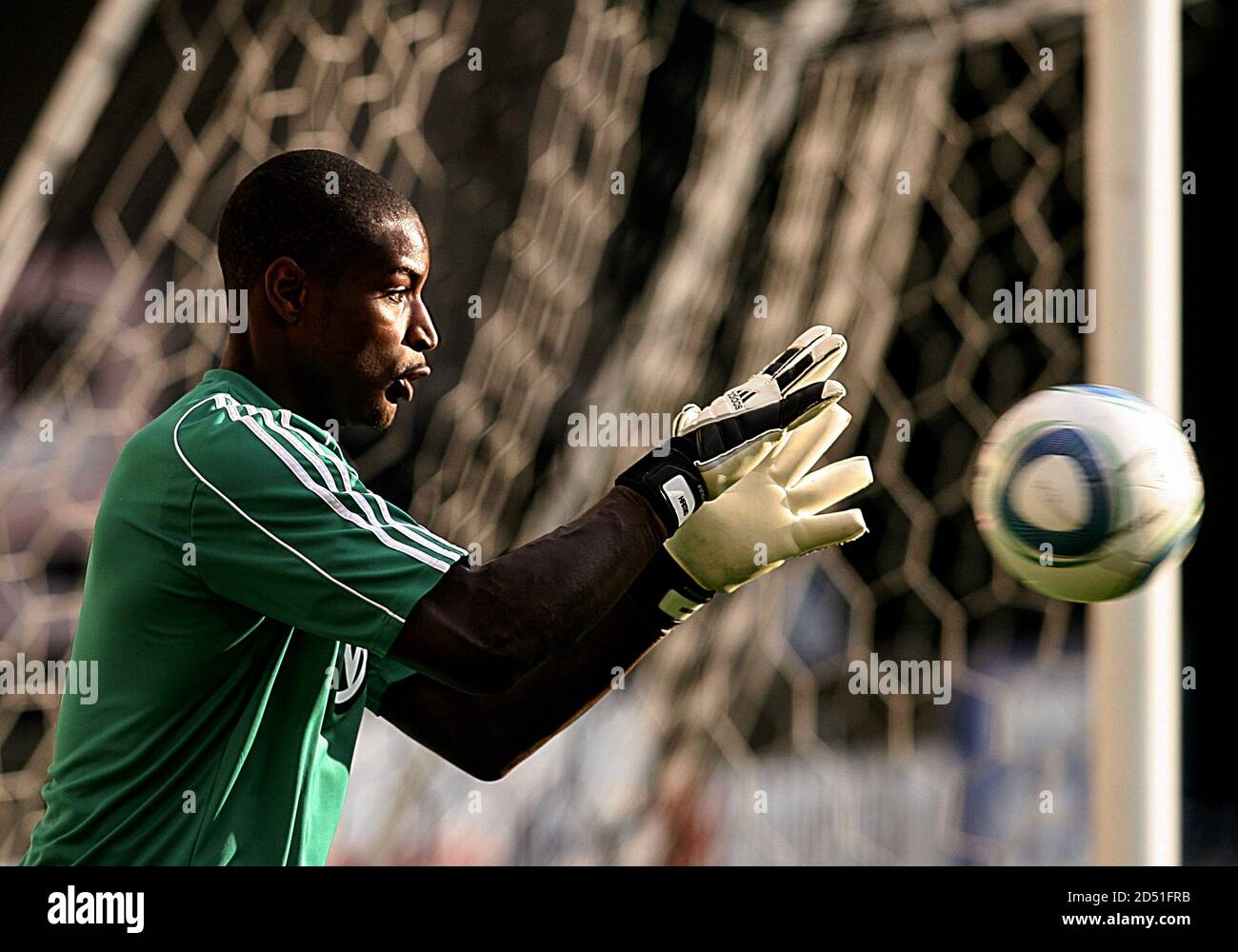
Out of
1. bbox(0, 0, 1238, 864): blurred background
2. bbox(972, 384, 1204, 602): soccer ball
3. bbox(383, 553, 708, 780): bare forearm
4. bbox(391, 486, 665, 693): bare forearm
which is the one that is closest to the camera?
bbox(391, 486, 665, 693): bare forearm

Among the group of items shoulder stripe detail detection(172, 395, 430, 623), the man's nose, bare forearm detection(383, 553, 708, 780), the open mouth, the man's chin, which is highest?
the man's nose

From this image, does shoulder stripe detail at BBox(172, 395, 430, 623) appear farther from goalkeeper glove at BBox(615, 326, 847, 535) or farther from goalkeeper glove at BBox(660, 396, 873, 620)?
goalkeeper glove at BBox(660, 396, 873, 620)

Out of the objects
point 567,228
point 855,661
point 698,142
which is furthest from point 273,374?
point 855,661

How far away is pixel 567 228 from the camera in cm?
304

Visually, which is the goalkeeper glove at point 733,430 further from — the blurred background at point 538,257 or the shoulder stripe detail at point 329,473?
the blurred background at point 538,257

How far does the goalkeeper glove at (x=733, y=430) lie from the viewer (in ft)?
5.00

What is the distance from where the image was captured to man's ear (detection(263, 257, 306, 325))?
Answer: 60.2 inches

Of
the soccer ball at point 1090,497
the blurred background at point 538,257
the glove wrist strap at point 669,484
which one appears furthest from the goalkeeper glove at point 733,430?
the blurred background at point 538,257

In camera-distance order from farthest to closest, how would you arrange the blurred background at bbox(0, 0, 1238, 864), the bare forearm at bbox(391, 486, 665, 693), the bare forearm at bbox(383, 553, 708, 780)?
the blurred background at bbox(0, 0, 1238, 864), the bare forearm at bbox(383, 553, 708, 780), the bare forearm at bbox(391, 486, 665, 693)

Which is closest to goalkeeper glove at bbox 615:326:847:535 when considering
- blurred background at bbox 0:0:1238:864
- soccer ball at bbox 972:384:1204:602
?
soccer ball at bbox 972:384:1204:602

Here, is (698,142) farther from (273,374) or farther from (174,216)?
(273,374)

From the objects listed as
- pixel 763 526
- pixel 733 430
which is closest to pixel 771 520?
pixel 763 526

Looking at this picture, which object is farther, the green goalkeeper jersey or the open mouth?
the open mouth
